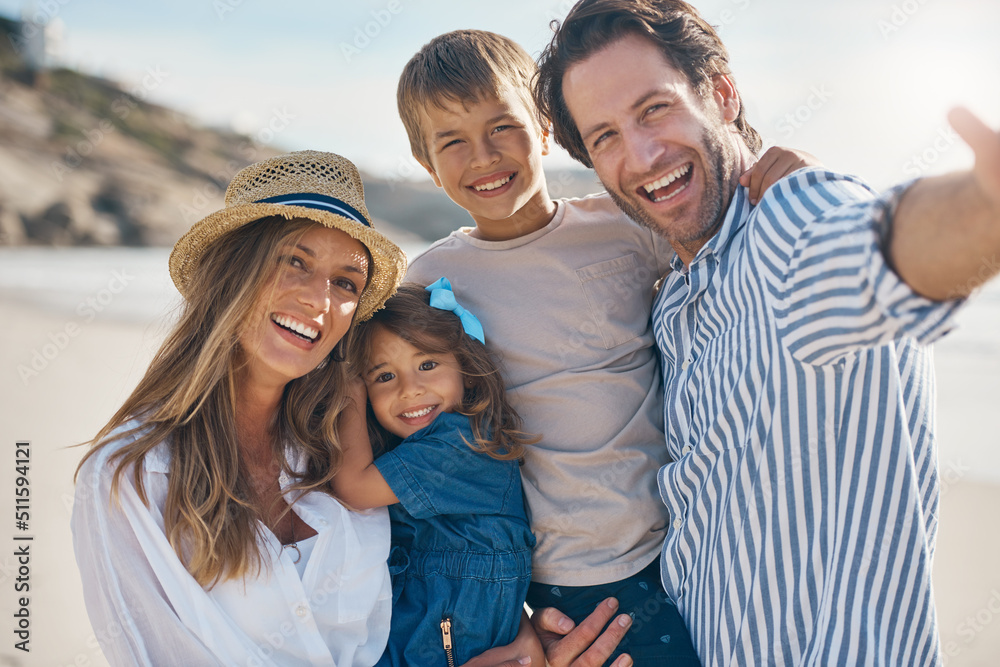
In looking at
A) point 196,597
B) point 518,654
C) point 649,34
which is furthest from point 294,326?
point 649,34

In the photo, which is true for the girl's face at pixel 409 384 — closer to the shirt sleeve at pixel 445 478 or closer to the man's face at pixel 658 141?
the shirt sleeve at pixel 445 478

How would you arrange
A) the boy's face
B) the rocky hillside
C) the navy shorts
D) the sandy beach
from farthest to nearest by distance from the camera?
the rocky hillside
the sandy beach
the boy's face
the navy shorts

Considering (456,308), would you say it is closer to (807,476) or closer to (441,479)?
(441,479)

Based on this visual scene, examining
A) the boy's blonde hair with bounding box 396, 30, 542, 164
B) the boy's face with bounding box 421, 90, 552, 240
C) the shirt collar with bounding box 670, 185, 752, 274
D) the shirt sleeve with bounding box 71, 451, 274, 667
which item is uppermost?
the boy's blonde hair with bounding box 396, 30, 542, 164

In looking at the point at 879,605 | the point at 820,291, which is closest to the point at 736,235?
the point at 820,291

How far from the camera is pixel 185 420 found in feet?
7.47

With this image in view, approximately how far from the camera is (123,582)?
2043 millimetres

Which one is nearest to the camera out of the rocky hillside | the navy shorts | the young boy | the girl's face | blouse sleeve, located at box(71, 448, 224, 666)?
blouse sleeve, located at box(71, 448, 224, 666)

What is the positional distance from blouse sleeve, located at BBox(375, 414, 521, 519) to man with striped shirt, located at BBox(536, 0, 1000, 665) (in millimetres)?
582

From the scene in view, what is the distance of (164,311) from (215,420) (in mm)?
2482

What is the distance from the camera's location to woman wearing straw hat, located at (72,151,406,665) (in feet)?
6.74

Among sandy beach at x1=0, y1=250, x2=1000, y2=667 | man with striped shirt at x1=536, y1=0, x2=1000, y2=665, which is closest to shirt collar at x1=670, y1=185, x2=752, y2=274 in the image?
man with striped shirt at x1=536, y1=0, x2=1000, y2=665

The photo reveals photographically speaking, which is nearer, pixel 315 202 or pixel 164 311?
pixel 315 202

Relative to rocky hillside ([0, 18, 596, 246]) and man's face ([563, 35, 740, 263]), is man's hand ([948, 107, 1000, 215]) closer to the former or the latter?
man's face ([563, 35, 740, 263])
